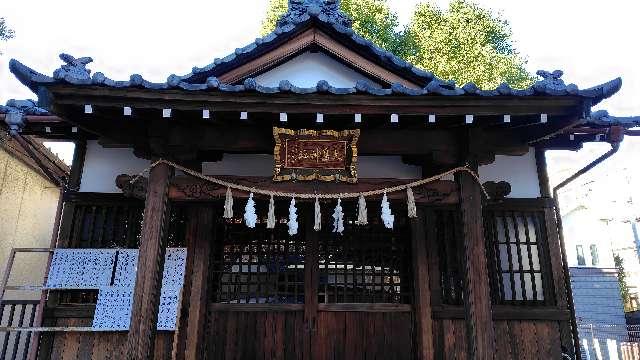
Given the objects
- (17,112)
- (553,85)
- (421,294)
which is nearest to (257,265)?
(421,294)

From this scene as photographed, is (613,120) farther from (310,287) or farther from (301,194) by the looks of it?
(310,287)

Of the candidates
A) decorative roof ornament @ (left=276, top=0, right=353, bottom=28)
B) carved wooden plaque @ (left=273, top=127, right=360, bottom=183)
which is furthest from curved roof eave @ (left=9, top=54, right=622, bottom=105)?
decorative roof ornament @ (left=276, top=0, right=353, bottom=28)

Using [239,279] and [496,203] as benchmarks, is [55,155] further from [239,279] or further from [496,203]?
[496,203]

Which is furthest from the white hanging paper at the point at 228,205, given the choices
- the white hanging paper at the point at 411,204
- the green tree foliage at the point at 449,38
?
the green tree foliage at the point at 449,38

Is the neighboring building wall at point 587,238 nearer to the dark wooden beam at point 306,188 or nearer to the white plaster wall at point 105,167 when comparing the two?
the dark wooden beam at point 306,188

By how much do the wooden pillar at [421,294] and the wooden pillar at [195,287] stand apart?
340 cm

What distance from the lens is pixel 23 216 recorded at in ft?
35.2

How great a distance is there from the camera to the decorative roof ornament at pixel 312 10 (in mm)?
8320

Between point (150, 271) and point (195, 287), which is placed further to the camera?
point (195, 287)

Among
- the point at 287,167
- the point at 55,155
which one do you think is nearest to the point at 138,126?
the point at 287,167

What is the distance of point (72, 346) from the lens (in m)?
6.76

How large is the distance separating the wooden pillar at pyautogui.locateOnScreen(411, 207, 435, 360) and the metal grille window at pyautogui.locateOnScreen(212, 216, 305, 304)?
1.89 m

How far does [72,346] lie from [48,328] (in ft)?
1.97

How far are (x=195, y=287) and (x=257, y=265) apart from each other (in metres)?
1.08
